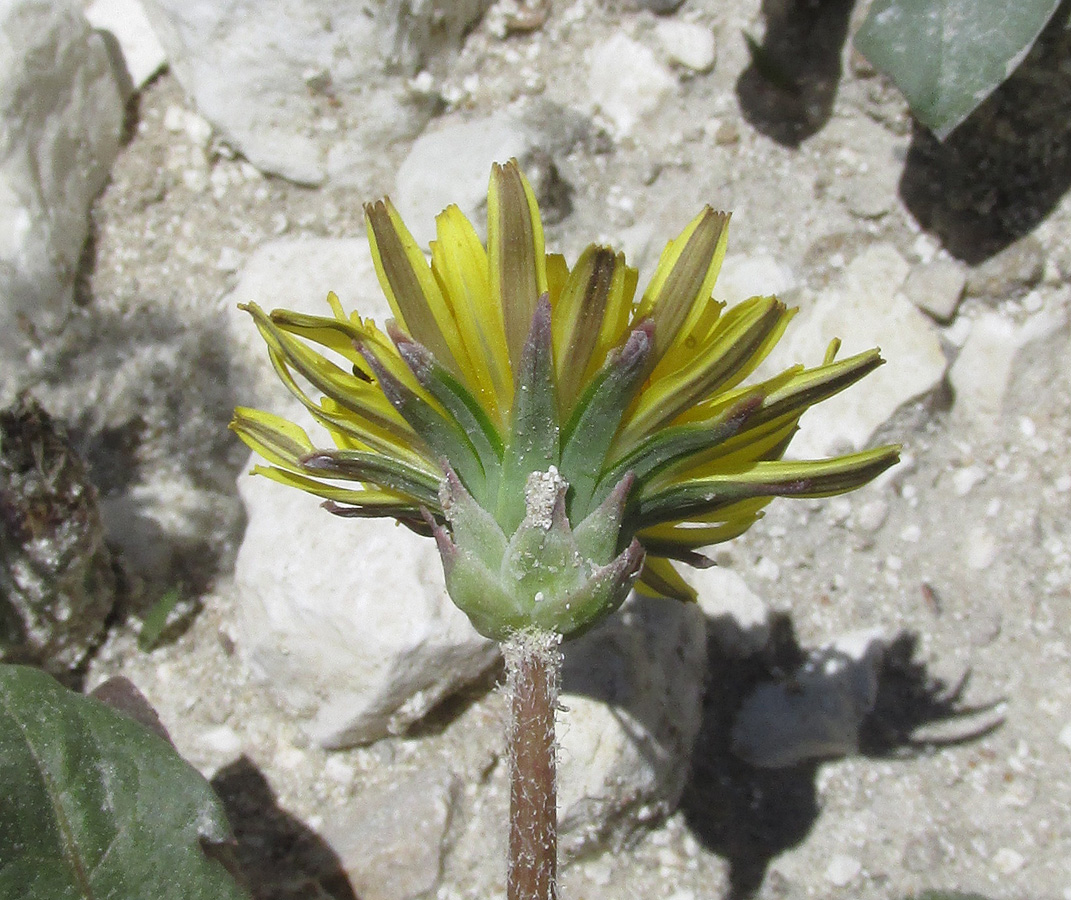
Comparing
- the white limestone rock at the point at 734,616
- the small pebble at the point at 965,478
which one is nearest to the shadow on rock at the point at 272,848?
the white limestone rock at the point at 734,616

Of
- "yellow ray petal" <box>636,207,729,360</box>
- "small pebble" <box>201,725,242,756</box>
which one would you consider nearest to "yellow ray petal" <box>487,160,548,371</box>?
"yellow ray petal" <box>636,207,729,360</box>

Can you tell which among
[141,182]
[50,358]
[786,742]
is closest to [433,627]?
[786,742]

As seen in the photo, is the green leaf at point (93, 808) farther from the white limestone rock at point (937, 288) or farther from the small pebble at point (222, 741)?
the white limestone rock at point (937, 288)

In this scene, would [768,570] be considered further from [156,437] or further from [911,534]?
[156,437]

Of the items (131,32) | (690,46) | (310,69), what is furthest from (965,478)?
(131,32)

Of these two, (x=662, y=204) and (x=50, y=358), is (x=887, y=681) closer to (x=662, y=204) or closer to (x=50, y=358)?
(x=662, y=204)

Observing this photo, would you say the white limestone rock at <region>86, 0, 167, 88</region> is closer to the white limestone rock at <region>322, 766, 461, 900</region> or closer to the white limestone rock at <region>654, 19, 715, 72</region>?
the white limestone rock at <region>654, 19, 715, 72</region>

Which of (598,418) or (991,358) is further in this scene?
(991,358)
